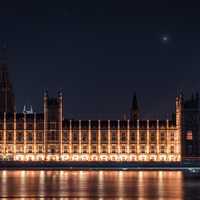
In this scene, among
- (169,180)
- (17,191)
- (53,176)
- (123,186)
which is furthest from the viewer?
(53,176)

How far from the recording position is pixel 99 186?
506ft

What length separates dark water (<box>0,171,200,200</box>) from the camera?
140 m

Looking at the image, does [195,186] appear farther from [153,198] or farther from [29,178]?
[29,178]

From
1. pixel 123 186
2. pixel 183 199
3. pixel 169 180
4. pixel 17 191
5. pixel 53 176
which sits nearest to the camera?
pixel 183 199

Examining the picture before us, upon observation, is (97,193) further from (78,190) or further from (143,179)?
A: (143,179)

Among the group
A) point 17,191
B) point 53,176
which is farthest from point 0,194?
point 53,176

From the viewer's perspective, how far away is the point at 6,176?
182250mm

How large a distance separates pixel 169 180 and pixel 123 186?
16357 mm

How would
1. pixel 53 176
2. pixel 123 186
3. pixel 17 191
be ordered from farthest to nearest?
pixel 53 176, pixel 123 186, pixel 17 191

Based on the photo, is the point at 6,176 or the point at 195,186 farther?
the point at 6,176

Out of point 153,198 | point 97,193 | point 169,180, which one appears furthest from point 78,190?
point 169,180

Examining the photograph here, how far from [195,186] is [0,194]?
94.3ft

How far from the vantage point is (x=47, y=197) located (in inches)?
5408

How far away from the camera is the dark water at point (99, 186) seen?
140 metres
